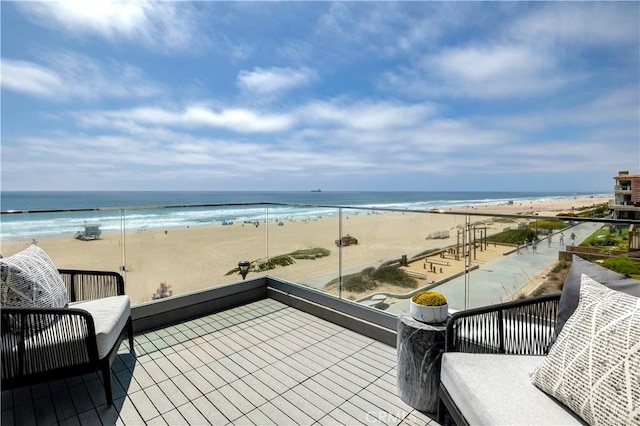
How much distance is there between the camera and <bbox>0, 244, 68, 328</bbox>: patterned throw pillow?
5.91ft

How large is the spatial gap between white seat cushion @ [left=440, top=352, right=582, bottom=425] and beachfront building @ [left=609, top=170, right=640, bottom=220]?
4.96 feet

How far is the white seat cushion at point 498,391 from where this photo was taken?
114 centimetres

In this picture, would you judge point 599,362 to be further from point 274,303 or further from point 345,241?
point 274,303

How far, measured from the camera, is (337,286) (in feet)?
10.6

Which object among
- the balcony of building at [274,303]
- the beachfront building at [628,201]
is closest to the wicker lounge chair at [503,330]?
the balcony of building at [274,303]

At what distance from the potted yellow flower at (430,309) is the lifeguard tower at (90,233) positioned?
3198 millimetres

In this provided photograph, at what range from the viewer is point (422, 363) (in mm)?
1848

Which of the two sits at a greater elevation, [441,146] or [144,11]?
[441,146]

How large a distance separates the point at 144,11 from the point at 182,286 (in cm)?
360

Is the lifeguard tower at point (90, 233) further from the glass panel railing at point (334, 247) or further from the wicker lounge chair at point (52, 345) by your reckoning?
the wicker lounge chair at point (52, 345)

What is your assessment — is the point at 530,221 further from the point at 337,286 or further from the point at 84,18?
the point at 84,18

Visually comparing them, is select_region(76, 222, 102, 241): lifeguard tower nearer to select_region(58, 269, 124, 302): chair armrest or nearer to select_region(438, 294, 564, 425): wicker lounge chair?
select_region(58, 269, 124, 302): chair armrest

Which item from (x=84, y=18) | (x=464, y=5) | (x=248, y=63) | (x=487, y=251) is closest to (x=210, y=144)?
(x=248, y=63)

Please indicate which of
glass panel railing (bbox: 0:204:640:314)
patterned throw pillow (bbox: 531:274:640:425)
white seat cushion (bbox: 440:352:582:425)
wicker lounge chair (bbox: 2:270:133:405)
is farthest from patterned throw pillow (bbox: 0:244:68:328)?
patterned throw pillow (bbox: 531:274:640:425)
